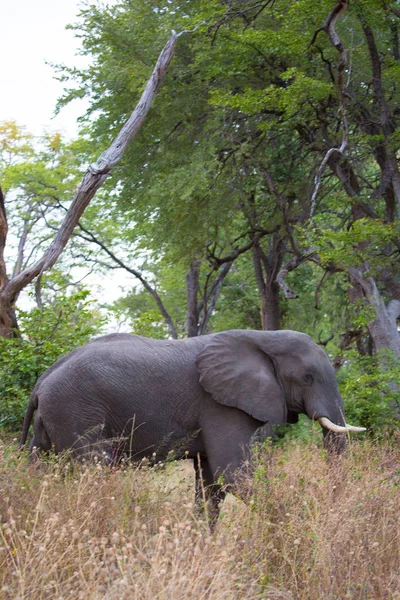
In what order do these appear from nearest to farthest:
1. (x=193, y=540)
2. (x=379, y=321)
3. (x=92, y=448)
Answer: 1. (x=193, y=540)
2. (x=92, y=448)
3. (x=379, y=321)

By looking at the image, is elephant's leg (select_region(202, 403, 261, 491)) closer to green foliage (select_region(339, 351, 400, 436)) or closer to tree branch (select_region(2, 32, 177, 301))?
green foliage (select_region(339, 351, 400, 436))

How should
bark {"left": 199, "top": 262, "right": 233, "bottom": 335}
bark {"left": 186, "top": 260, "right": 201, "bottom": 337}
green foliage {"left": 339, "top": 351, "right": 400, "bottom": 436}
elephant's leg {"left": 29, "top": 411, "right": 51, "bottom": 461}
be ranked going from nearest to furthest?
1. elephant's leg {"left": 29, "top": 411, "right": 51, "bottom": 461}
2. green foliage {"left": 339, "top": 351, "right": 400, "bottom": 436}
3. bark {"left": 199, "top": 262, "right": 233, "bottom": 335}
4. bark {"left": 186, "top": 260, "right": 201, "bottom": 337}

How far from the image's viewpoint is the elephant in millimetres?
7848

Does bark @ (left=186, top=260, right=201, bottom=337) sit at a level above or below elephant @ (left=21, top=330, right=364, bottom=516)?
above

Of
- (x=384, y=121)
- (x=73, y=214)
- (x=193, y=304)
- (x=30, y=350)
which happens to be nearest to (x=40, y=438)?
(x=30, y=350)

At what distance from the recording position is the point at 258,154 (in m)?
17.6

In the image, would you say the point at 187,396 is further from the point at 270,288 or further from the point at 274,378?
the point at 270,288

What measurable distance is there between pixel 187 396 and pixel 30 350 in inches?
143

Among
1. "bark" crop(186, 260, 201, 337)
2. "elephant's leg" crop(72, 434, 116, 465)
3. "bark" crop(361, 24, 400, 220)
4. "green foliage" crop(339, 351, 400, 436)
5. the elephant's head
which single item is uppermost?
"bark" crop(361, 24, 400, 220)

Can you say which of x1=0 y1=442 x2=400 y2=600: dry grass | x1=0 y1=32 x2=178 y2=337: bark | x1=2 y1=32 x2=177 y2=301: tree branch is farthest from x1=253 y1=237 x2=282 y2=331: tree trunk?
x1=0 y1=442 x2=400 y2=600: dry grass

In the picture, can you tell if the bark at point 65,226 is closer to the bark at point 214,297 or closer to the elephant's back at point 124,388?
the elephant's back at point 124,388

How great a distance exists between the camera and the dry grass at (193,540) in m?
4.18

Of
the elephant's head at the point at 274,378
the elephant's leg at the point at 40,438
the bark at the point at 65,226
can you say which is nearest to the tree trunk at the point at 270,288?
the bark at the point at 65,226

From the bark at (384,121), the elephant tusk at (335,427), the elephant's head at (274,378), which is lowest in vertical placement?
the elephant tusk at (335,427)
